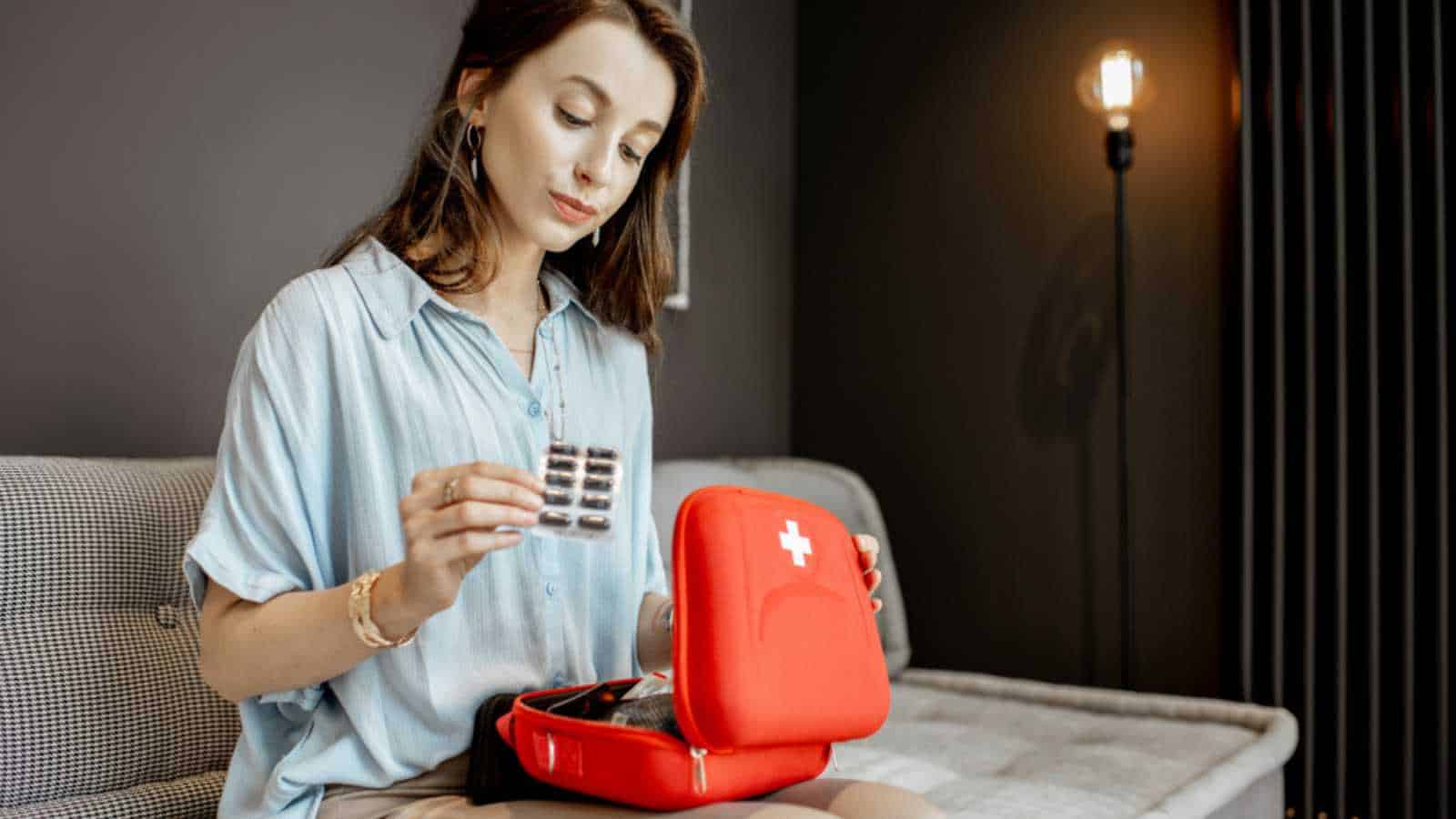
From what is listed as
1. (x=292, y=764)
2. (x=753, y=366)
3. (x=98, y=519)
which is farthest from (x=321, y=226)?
(x=753, y=366)

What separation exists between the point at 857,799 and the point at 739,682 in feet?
0.59

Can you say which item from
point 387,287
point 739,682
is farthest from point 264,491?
point 739,682

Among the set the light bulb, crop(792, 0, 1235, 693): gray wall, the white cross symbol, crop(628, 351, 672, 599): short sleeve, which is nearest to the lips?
crop(628, 351, 672, 599): short sleeve

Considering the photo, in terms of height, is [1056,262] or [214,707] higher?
[1056,262]

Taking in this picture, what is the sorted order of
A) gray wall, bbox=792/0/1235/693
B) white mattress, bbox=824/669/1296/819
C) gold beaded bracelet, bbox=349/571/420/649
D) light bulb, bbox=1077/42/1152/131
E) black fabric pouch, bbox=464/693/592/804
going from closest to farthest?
gold beaded bracelet, bbox=349/571/420/649
black fabric pouch, bbox=464/693/592/804
white mattress, bbox=824/669/1296/819
light bulb, bbox=1077/42/1152/131
gray wall, bbox=792/0/1235/693

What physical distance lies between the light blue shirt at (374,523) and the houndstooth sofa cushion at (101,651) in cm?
28

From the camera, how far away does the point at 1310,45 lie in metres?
2.51

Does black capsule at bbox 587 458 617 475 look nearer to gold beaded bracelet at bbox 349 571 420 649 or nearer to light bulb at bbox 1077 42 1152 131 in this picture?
gold beaded bracelet at bbox 349 571 420 649

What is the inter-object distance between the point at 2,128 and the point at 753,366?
1.94 meters

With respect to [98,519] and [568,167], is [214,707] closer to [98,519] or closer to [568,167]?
[98,519]

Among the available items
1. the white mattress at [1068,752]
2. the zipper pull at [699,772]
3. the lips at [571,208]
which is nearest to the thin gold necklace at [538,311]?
the lips at [571,208]

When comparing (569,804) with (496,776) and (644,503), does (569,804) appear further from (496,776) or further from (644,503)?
(644,503)

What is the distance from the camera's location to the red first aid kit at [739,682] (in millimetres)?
964

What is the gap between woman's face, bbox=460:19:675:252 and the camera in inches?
46.6
